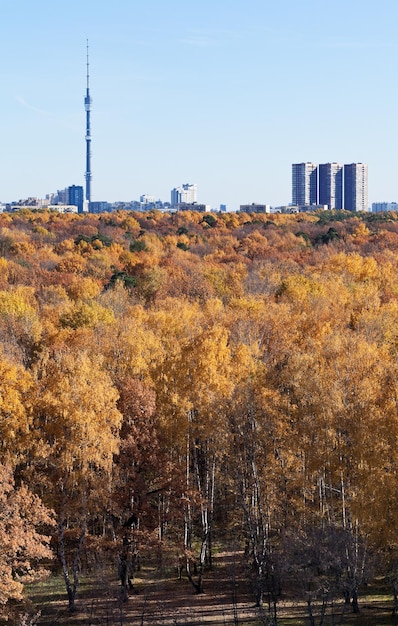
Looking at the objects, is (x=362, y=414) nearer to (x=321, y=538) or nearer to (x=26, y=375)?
(x=321, y=538)

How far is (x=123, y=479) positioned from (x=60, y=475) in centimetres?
240

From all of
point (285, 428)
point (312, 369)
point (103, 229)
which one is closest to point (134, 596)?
point (285, 428)

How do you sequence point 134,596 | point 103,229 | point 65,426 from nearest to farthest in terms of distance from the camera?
point 65,426, point 134,596, point 103,229

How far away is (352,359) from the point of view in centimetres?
3503

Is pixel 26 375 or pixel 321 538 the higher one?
pixel 26 375

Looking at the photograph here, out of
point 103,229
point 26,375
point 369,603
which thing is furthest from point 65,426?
point 103,229

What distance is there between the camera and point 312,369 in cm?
3425

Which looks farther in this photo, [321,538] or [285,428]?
[285,428]

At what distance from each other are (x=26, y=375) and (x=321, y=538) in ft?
44.8

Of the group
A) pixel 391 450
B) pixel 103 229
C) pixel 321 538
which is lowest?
pixel 321 538

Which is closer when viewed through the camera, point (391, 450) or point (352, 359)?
point (391, 450)

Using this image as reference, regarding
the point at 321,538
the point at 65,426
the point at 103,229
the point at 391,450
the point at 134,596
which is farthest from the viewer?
the point at 103,229

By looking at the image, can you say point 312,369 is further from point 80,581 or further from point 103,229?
point 103,229

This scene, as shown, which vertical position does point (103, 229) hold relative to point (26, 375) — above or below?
above
